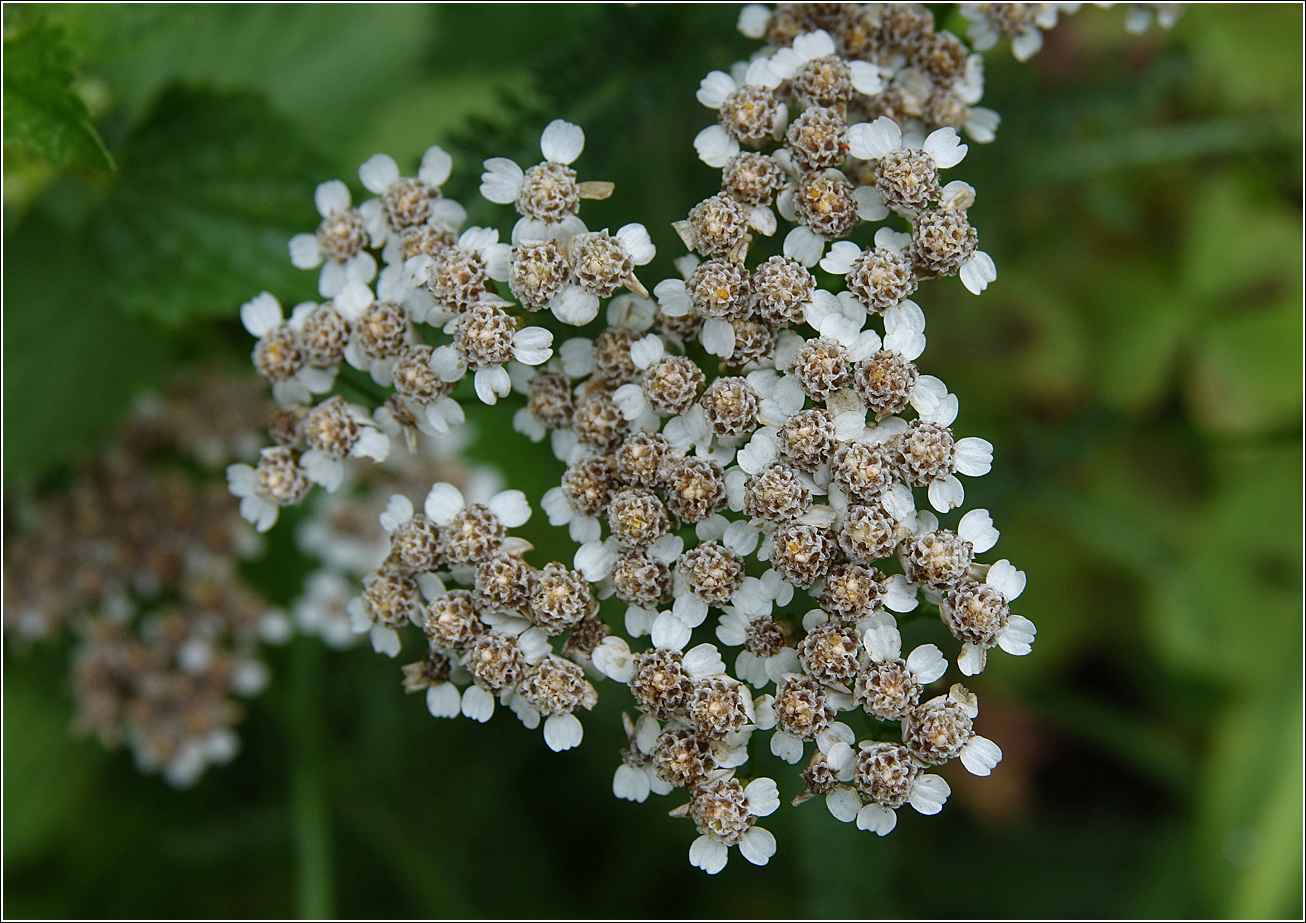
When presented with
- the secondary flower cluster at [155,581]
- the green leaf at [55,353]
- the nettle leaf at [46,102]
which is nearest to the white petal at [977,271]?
the nettle leaf at [46,102]

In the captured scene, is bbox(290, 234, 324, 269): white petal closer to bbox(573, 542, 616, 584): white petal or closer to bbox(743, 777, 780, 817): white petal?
bbox(573, 542, 616, 584): white petal

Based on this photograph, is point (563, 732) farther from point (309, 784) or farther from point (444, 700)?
point (309, 784)

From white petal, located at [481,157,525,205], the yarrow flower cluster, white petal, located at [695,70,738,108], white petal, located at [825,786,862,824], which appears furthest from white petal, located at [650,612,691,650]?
white petal, located at [695,70,738,108]

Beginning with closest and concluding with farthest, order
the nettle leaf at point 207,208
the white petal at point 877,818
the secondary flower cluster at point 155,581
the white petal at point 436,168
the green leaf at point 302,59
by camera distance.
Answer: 1. the white petal at point 877,818
2. the white petal at point 436,168
3. the nettle leaf at point 207,208
4. the green leaf at point 302,59
5. the secondary flower cluster at point 155,581

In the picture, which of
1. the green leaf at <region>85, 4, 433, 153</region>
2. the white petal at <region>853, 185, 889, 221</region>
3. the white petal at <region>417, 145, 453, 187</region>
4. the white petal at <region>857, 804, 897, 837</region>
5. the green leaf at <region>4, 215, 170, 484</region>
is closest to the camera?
the white petal at <region>857, 804, 897, 837</region>

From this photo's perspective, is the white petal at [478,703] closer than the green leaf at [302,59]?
Yes

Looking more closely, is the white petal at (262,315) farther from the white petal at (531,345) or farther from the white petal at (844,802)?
the white petal at (844,802)

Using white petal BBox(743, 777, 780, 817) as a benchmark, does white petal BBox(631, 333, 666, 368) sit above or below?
above
